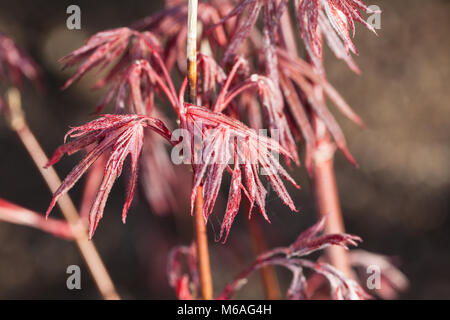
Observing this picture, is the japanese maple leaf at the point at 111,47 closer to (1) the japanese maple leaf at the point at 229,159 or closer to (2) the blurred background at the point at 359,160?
(1) the japanese maple leaf at the point at 229,159

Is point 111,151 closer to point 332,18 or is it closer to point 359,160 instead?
point 332,18

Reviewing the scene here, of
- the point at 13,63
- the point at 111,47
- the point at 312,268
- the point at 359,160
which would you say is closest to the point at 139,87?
the point at 111,47

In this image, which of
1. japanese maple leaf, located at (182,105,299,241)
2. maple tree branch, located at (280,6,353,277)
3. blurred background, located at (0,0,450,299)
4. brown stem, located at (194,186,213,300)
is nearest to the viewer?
japanese maple leaf, located at (182,105,299,241)

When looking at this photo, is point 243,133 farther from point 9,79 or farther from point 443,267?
point 443,267

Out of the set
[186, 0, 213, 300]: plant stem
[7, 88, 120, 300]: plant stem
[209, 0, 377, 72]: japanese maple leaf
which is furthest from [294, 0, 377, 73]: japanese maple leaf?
[7, 88, 120, 300]: plant stem

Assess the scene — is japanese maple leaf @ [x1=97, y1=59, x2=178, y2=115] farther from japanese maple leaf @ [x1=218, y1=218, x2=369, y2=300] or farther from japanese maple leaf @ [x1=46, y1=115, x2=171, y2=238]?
japanese maple leaf @ [x1=218, y1=218, x2=369, y2=300]

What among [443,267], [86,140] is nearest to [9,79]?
[86,140]
